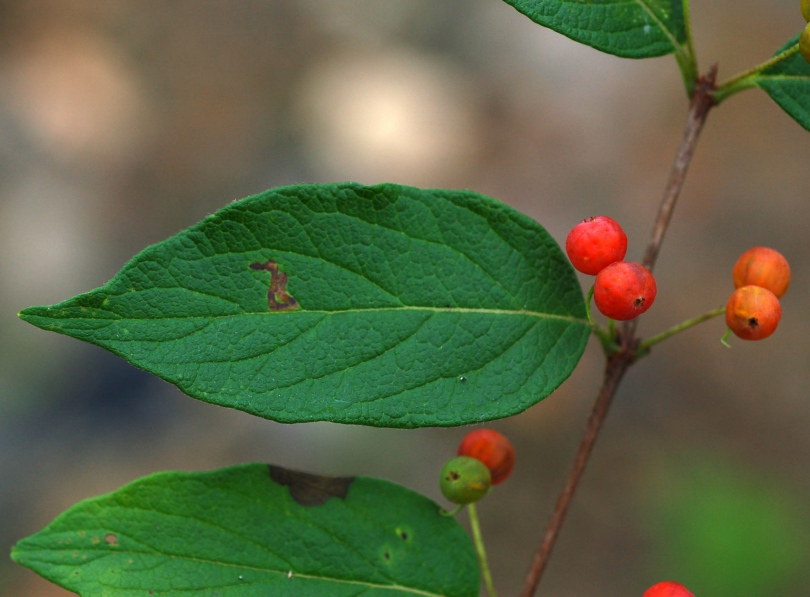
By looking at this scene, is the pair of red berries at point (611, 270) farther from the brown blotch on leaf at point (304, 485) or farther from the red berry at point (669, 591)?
the brown blotch on leaf at point (304, 485)

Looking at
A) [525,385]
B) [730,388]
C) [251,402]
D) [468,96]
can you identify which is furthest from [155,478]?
[468,96]

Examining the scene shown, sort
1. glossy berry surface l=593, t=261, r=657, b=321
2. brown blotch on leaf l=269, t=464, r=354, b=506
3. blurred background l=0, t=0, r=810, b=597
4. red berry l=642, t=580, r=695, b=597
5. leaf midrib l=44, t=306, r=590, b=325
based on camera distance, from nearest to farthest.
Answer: leaf midrib l=44, t=306, r=590, b=325 < glossy berry surface l=593, t=261, r=657, b=321 < red berry l=642, t=580, r=695, b=597 < brown blotch on leaf l=269, t=464, r=354, b=506 < blurred background l=0, t=0, r=810, b=597

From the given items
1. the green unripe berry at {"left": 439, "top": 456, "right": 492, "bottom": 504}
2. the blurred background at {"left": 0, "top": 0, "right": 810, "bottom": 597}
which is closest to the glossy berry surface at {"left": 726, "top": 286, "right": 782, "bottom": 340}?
the green unripe berry at {"left": 439, "top": 456, "right": 492, "bottom": 504}

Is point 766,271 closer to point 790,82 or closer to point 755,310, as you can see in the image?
point 755,310

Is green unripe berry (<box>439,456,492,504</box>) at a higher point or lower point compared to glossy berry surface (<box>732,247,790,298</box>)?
lower

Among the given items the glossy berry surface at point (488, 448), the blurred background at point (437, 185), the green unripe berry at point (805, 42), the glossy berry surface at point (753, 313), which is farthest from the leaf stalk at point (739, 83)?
the blurred background at point (437, 185)

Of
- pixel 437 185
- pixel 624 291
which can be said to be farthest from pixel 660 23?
pixel 437 185

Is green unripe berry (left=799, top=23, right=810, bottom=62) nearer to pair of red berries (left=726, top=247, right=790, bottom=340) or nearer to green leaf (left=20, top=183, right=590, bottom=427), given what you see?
pair of red berries (left=726, top=247, right=790, bottom=340)
